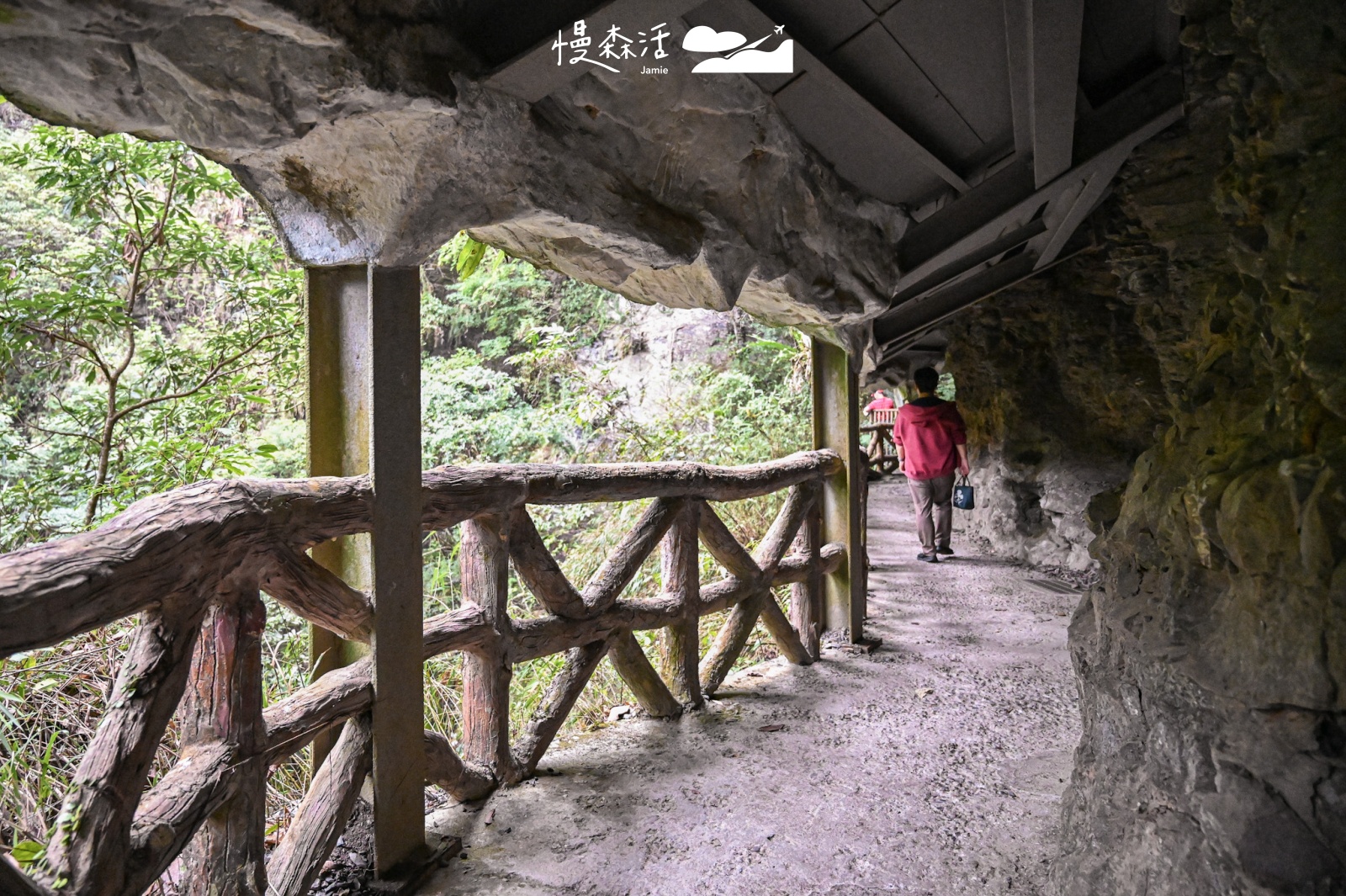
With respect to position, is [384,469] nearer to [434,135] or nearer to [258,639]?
[258,639]

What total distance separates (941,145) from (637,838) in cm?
314

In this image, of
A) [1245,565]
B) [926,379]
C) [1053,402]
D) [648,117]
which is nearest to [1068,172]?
[648,117]

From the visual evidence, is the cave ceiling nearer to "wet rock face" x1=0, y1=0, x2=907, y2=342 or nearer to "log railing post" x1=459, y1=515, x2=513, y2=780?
"wet rock face" x1=0, y1=0, x2=907, y2=342

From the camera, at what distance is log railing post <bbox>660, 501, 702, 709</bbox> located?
370 centimetres

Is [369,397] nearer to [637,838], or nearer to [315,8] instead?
[315,8]

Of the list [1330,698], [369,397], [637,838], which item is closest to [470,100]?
[369,397]

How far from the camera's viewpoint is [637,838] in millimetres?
2633

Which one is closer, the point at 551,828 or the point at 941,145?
the point at 551,828

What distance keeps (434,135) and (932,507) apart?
6.65m

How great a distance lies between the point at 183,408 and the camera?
4.06m

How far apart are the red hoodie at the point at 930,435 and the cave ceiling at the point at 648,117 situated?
2814 millimetres

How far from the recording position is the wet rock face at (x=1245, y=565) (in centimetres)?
137

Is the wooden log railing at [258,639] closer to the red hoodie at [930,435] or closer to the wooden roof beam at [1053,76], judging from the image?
the wooden roof beam at [1053,76]

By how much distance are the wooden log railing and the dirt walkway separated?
0.30 m
